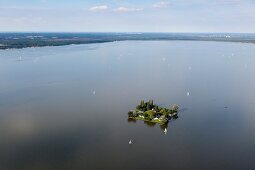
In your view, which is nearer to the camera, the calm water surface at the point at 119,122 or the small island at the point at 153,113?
the calm water surface at the point at 119,122

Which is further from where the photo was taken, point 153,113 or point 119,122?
point 153,113

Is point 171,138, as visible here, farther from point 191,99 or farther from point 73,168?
point 191,99

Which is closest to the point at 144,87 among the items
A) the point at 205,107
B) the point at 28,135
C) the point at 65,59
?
the point at 205,107

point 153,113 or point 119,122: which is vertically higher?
point 153,113

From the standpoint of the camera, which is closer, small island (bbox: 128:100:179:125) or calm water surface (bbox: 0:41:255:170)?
calm water surface (bbox: 0:41:255:170)
